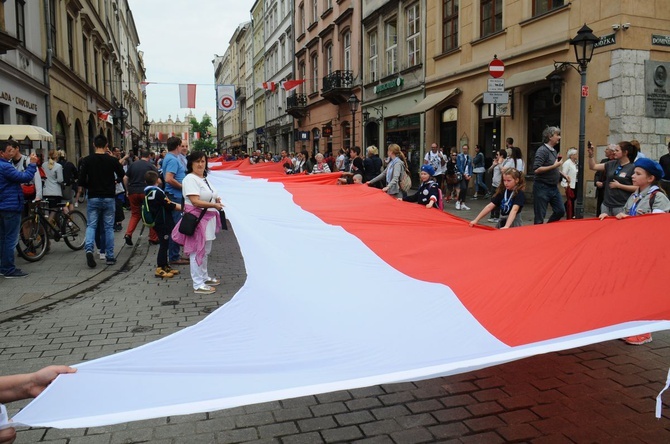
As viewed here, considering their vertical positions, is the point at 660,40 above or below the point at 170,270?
above

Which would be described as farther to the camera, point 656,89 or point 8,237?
point 656,89

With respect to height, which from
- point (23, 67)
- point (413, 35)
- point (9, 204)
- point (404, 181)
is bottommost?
point (9, 204)

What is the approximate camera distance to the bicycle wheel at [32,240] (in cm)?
933

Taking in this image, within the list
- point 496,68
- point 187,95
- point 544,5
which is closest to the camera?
point 496,68

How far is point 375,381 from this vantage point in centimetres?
223

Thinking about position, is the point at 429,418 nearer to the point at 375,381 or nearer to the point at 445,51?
the point at 375,381

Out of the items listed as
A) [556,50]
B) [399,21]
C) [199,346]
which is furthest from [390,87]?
[199,346]

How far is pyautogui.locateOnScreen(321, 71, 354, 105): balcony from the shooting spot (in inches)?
1212

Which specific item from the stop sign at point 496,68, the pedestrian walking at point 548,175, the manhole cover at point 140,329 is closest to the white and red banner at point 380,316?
the manhole cover at point 140,329

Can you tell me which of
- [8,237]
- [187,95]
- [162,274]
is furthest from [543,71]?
[187,95]

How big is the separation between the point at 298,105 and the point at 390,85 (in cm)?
1571

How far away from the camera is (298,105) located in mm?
40312

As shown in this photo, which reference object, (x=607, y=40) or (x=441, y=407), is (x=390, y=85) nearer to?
(x=607, y=40)

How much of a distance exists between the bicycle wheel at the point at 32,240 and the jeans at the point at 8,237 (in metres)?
1.09
